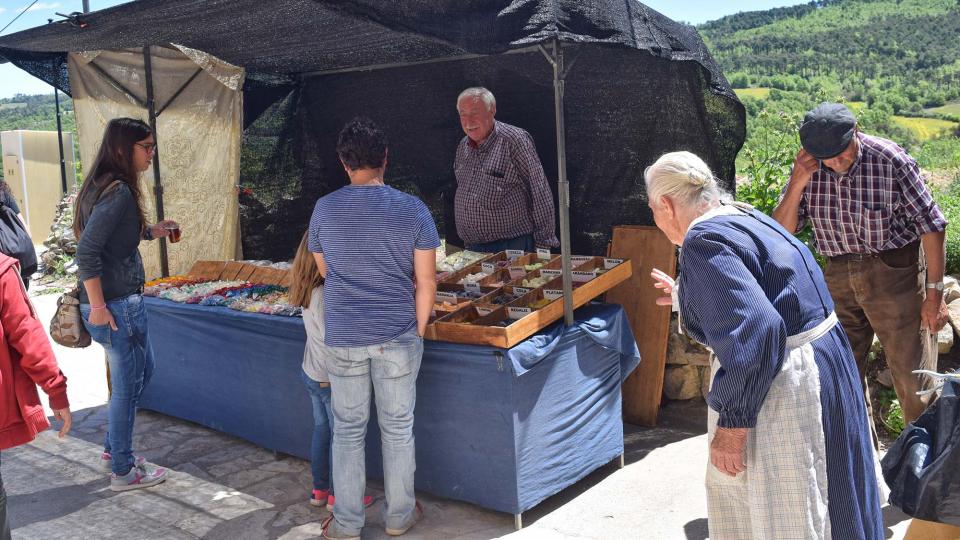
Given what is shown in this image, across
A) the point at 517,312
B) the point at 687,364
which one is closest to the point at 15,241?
the point at 517,312

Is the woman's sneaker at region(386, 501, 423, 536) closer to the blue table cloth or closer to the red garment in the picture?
the blue table cloth

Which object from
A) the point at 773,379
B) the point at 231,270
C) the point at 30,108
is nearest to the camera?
the point at 773,379

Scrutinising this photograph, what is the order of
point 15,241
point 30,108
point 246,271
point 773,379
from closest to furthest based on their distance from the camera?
point 773,379, point 246,271, point 15,241, point 30,108

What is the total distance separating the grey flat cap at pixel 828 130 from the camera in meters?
3.28

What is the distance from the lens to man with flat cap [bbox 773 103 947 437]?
3.36 metres

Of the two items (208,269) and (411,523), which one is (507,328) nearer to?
(411,523)

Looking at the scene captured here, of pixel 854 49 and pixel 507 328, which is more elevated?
pixel 854 49

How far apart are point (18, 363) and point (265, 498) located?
1.66m

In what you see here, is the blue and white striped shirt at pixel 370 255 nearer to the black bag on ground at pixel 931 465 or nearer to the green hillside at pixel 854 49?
the black bag on ground at pixel 931 465

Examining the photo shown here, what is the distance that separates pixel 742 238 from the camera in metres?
2.15

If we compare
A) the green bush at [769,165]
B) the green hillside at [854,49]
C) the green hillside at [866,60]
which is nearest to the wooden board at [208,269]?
the green bush at [769,165]

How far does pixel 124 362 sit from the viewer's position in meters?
4.05

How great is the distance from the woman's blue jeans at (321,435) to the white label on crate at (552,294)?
110 cm

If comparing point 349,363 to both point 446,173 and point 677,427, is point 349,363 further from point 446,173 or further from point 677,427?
point 446,173
